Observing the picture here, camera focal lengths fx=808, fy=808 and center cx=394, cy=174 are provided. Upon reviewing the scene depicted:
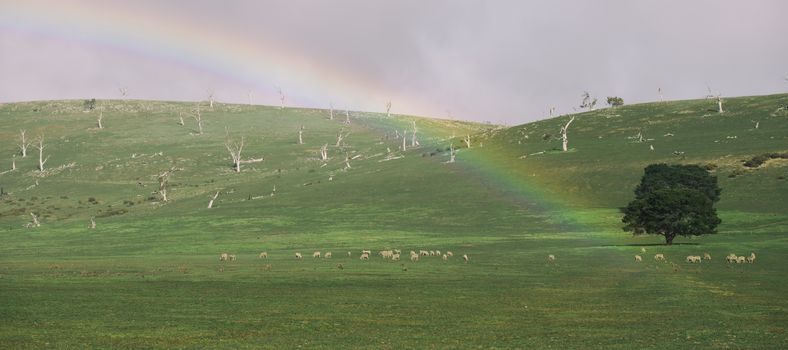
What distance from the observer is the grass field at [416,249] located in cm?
3012

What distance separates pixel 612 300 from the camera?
39969 millimetres

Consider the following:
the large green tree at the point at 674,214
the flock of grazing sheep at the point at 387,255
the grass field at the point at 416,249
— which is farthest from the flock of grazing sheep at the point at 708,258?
the flock of grazing sheep at the point at 387,255

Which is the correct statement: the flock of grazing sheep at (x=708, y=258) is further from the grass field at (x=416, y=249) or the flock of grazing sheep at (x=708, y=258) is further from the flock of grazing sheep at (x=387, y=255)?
the flock of grazing sheep at (x=387, y=255)

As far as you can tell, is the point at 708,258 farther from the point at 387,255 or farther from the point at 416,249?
the point at 416,249

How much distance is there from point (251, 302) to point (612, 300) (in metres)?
17.7

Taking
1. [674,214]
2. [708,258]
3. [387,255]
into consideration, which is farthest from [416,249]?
[708,258]

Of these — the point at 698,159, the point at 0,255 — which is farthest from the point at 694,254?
the point at 698,159

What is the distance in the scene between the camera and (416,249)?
8388cm

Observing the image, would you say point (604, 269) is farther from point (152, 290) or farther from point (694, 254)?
point (152, 290)

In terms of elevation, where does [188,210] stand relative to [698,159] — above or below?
below

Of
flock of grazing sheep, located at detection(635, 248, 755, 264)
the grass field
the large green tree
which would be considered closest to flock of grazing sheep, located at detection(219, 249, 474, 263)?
the grass field

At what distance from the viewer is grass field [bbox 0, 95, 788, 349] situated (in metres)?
30.1

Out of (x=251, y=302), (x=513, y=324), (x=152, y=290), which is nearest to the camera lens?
(x=513, y=324)

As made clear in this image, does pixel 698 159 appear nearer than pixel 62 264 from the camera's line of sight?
No
